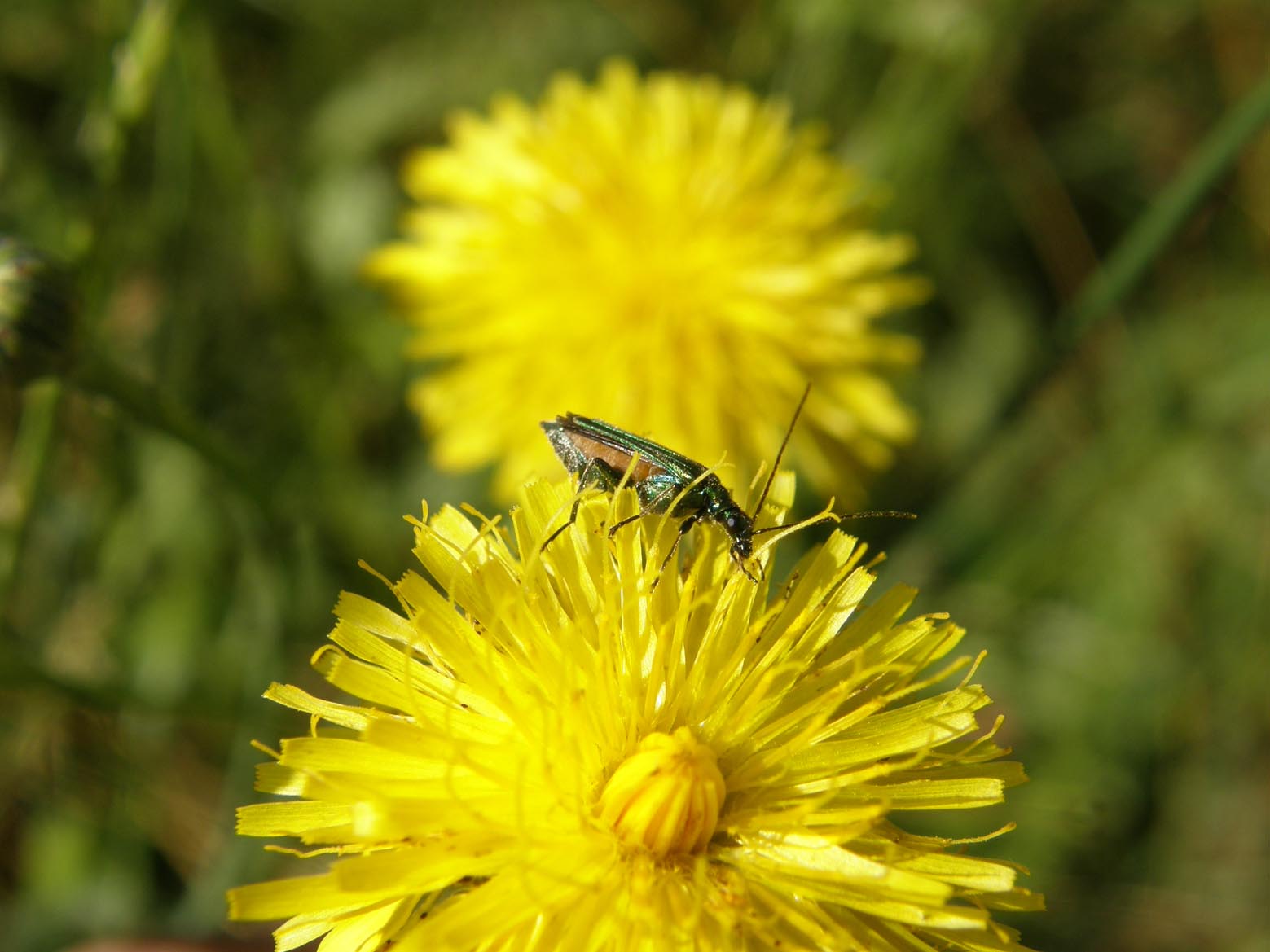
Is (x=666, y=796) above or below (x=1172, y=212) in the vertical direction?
below

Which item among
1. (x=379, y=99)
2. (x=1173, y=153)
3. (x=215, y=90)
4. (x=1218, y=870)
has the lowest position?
(x=1218, y=870)

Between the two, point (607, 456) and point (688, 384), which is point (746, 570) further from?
point (688, 384)

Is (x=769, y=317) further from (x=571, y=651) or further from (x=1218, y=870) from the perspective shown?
(x=1218, y=870)

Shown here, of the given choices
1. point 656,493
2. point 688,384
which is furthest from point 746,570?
point 688,384

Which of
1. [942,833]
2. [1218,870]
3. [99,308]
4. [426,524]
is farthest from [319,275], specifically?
[1218,870]

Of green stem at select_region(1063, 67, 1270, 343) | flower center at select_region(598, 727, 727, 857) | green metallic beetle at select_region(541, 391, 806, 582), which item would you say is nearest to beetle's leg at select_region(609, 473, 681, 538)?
green metallic beetle at select_region(541, 391, 806, 582)

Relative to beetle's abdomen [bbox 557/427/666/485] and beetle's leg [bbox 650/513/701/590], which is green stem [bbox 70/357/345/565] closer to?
beetle's abdomen [bbox 557/427/666/485]
